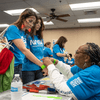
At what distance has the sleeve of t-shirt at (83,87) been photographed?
83 centimetres

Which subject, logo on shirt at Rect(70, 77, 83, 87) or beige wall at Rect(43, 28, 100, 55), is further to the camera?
beige wall at Rect(43, 28, 100, 55)

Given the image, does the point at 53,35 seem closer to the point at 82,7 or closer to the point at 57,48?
the point at 82,7

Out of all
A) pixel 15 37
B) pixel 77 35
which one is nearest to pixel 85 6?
pixel 77 35

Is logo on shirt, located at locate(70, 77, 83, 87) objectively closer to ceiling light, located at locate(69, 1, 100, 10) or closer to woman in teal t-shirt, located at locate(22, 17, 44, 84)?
woman in teal t-shirt, located at locate(22, 17, 44, 84)

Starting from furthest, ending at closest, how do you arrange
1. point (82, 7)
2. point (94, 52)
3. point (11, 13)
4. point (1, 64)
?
point (11, 13) < point (82, 7) < point (1, 64) < point (94, 52)

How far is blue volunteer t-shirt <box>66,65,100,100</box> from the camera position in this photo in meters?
0.83

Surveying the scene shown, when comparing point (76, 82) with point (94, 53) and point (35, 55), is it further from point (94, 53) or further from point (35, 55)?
point (35, 55)

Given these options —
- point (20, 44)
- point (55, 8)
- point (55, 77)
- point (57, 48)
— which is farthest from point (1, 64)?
point (55, 8)

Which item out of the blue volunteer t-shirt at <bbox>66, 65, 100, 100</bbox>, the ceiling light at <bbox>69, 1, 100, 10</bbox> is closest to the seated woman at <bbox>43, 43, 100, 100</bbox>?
the blue volunteer t-shirt at <bbox>66, 65, 100, 100</bbox>

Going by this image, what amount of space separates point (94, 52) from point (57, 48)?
7.74 ft

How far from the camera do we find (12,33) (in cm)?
138

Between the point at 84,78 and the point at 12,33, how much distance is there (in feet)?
2.87

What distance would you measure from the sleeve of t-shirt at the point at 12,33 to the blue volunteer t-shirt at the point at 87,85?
2.61ft

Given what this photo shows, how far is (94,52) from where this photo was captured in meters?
0.90
